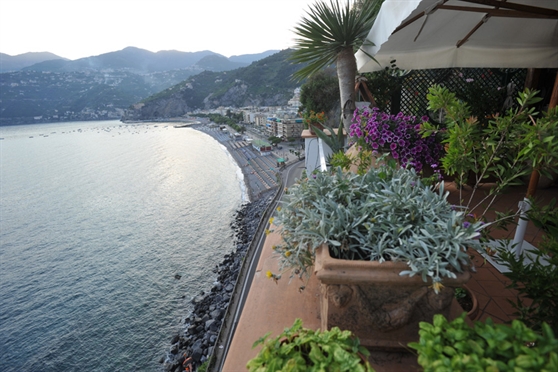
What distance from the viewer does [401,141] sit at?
2287mm

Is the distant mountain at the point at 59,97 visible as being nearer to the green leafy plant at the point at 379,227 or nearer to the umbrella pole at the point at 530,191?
the green leafy plant at the point at 379,227

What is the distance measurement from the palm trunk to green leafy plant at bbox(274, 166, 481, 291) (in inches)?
94.2

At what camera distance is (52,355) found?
1141 cm

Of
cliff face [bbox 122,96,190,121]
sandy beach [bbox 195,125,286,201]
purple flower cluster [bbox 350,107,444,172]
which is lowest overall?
sandy beach [bbox 195,125,286,201]

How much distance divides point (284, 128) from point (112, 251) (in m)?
34.9

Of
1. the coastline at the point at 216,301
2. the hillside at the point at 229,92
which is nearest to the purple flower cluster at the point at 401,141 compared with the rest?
the coastline at the point at 216,301

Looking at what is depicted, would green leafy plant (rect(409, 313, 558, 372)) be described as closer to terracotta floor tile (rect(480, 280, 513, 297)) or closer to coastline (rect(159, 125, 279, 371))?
terracotta floor tile (rect(480, 280, 513, 297))

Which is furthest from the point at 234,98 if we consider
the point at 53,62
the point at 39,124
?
the point at 53,62

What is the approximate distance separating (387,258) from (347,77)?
306cm

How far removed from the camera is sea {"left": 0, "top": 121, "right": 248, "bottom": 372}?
11586 mm

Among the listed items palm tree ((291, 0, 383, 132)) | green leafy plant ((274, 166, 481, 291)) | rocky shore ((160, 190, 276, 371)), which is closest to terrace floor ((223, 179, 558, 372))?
green leafy plant ((274, 166, 481, 291))

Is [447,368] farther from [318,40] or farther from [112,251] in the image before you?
[112,251]

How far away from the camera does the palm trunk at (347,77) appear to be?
3.61m

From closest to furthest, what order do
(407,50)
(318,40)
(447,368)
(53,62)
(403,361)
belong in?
(447,368) < (403,361) < (407,50) < (318,40) < (53,62)
